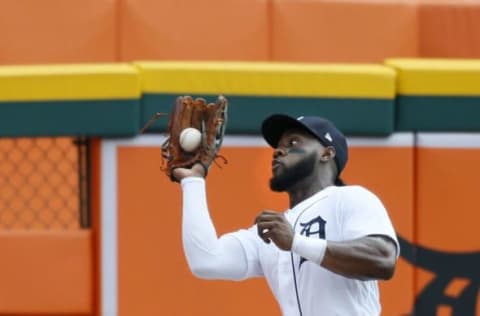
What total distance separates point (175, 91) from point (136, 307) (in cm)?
91

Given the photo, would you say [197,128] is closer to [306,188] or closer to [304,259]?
[306,188]

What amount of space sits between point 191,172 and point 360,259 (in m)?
0.61

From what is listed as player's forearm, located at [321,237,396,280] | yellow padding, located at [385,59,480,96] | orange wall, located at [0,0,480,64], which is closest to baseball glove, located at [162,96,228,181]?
player's forearm, located at [321,237,396,280]

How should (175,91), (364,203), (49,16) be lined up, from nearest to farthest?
1. (364,203)
2. (175,91)
3. (49,16)

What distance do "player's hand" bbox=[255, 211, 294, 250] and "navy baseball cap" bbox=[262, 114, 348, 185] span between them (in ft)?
1.36

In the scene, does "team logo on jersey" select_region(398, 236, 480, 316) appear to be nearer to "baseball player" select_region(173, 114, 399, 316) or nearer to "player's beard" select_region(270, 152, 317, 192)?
"baseball player" select_region(173, 114, 399, 316)

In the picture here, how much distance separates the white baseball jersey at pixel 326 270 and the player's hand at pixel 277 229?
0.19 m

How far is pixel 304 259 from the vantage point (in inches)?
149

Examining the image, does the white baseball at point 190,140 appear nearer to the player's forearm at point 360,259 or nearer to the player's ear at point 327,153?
the player's ear at point 327,153

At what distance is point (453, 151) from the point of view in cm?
573

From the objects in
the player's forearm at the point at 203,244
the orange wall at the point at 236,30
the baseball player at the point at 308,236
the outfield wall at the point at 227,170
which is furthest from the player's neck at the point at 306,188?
the orange wall at the point at 236,30

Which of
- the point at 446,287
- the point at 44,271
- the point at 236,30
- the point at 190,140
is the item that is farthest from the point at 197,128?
the point at 236,30

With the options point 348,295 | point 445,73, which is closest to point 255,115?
point 445,73

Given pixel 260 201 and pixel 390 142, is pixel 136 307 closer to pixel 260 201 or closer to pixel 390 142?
pixel 260 201
